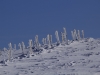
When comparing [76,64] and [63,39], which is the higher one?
[63,39]

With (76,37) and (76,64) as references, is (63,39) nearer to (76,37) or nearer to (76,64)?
(76,37)

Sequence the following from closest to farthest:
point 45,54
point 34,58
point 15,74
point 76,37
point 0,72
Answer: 1. point 15,74
2. point 0,72
3. point 34,58
4. point 45,54
5. point 76,37

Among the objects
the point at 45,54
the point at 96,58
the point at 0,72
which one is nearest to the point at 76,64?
the point at 96,58

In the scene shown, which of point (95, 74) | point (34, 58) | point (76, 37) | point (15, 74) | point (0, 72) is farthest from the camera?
point (76, 37)

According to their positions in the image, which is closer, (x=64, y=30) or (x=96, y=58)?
(x=96, y=58)

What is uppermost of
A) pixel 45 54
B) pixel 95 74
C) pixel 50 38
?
pixel 50 38

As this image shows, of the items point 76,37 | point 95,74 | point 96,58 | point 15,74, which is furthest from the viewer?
point 76,37

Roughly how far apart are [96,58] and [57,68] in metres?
4.55

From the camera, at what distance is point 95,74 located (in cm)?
1866

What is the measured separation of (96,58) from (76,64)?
8.84 ft

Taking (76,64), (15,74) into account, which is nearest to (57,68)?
(76,64)

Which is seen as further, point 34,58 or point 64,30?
point 64,30

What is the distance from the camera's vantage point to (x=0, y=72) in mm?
23438

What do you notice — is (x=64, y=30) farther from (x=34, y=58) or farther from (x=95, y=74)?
(x=95, y=74)
